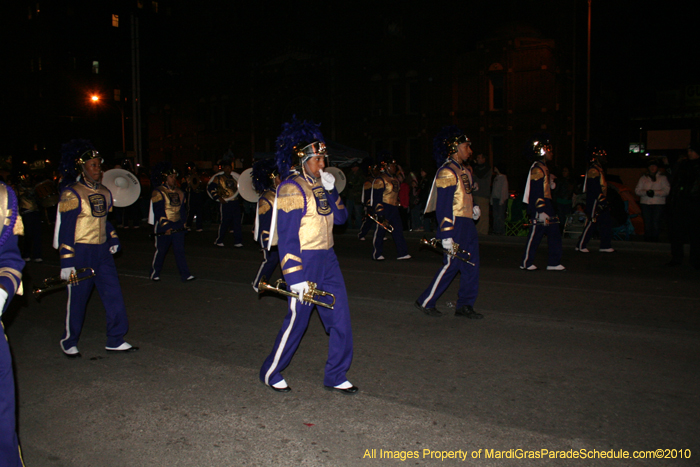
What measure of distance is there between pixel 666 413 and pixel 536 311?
10.2 feet

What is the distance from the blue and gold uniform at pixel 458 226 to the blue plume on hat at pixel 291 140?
255 cm

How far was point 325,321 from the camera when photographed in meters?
4.34

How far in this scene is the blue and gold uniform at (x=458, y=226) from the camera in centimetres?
662

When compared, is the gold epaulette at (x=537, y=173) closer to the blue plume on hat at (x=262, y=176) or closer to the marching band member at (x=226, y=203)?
the blue plume on hat at (x=262, y=176)

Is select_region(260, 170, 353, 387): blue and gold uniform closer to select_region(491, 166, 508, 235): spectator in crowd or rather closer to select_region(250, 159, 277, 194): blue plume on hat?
select_region(250, 159, 277, 194): blue plume on hat

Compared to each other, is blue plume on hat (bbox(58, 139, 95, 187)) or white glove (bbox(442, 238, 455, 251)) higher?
blue plume on hat (bbox(58, 139, 95, 187))

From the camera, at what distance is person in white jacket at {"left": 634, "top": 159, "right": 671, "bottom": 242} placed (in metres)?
13.9

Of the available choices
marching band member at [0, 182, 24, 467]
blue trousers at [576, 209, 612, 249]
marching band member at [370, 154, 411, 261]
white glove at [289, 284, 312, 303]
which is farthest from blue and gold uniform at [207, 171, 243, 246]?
marching band member at [0, 182, 24, 467]

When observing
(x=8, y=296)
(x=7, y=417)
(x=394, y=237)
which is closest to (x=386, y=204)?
(x=394, y=237)

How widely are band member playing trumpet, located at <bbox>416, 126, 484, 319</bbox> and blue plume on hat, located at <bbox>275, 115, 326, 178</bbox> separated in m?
2.56

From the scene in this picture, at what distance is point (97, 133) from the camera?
5225cm

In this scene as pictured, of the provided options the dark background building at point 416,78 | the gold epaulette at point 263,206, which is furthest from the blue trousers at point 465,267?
the dark background building at point 416,78

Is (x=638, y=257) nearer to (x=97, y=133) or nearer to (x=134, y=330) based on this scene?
(x=134, y=330)

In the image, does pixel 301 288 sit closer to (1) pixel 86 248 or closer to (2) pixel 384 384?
(2) pixel 384 384
